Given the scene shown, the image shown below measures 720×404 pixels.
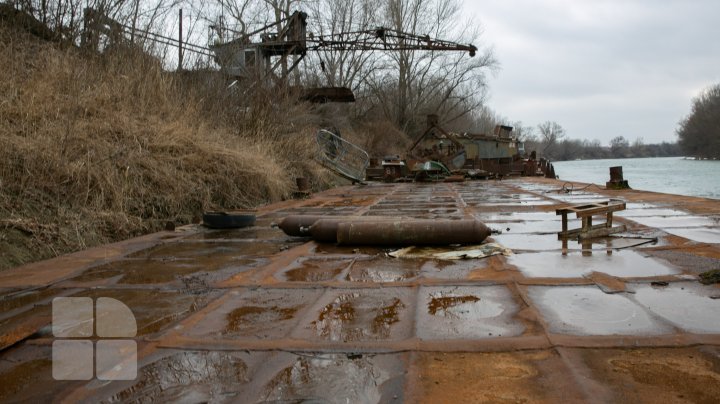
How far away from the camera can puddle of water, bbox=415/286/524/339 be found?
6.00ft

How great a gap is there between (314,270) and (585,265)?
1629mm

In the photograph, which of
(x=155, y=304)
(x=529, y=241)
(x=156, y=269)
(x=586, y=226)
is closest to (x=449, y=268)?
(x=529, y=241)

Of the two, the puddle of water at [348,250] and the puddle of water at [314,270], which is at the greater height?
the puddle of water at [348,250]

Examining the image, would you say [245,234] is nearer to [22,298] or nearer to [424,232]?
Result: [424,232]

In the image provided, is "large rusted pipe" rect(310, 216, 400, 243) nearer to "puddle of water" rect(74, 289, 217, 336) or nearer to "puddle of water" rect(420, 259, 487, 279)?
"puddle of water" rect(420, 259, 487, 279)

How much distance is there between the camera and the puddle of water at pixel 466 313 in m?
1.83

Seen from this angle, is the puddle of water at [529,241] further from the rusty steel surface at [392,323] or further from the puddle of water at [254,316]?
the puddle of water at [254,316]

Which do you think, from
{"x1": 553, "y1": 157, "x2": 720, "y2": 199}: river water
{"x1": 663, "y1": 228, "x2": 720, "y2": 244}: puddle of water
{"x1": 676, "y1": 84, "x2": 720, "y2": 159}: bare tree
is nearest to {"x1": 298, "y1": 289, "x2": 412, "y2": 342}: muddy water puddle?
{"x1": 663, "y1": 228, "x2": 720, "y2": 244}: puddle of water

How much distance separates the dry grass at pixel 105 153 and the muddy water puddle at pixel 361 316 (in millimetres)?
2554

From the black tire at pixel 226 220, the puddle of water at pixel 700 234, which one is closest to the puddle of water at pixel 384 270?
the puddle of water at pixel 700 234

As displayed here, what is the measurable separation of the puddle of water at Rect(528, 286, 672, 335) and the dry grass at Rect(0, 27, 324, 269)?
11.4 ft

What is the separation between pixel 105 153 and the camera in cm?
500

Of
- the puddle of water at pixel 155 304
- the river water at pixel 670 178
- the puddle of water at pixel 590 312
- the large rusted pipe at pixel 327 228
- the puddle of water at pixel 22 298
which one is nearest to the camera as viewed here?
the puddle of water at pixel 590 312

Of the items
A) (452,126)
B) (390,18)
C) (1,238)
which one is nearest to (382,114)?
(390,18)
